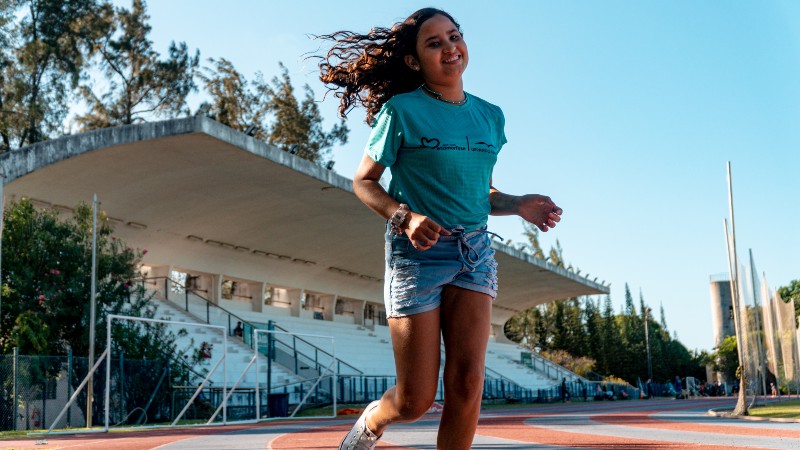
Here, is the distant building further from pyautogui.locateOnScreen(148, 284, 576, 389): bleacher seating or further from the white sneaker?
the white sneaker

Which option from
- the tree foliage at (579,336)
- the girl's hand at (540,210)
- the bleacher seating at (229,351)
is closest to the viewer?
the girl's hand at (540,210)

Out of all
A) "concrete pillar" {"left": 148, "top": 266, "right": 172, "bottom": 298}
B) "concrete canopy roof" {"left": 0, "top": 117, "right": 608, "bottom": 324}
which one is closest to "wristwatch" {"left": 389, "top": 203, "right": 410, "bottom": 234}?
"concrete canopy roof" {"left": 0, "top": 117, "right": 608, "bottom": 324}

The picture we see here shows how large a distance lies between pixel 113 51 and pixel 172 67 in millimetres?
3176

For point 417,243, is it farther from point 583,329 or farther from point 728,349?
point 728,349

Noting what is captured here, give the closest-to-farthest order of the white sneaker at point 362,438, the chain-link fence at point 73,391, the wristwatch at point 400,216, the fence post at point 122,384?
1. the wristwatch at point 400,216
2. the white sneaker at point 362,438
3. the chain-link fence at point 73,391
4. the fence post at point 122,384

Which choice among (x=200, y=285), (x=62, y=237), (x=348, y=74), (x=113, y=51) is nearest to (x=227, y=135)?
(x=62, y=237)

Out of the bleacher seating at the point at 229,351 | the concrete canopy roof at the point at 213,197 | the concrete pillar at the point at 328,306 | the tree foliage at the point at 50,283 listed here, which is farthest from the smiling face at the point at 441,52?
the concrete pillar at the point at 328,306

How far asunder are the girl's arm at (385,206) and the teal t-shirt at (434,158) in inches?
2.3

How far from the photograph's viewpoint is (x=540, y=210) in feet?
12.5

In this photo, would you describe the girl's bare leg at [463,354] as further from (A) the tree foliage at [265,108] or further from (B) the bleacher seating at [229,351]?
(A) the tree foliage at [265,108]

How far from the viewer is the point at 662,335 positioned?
9581 centimetres

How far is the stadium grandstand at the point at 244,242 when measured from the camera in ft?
70.9

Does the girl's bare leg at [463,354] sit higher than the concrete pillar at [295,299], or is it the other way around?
the concrete pillar at [295,299]

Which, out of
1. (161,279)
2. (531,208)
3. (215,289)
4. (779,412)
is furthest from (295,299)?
(531,208)
